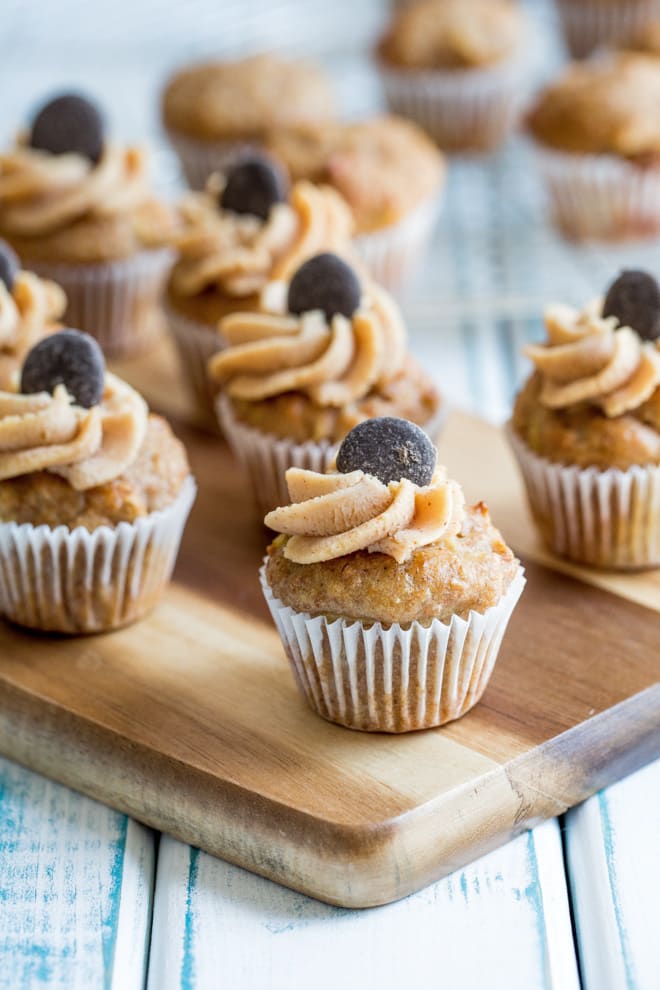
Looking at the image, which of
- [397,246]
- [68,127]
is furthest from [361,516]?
[397,246]

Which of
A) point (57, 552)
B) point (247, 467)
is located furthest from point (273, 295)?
point (57, 552)

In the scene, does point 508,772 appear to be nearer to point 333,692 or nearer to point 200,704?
point 333,692

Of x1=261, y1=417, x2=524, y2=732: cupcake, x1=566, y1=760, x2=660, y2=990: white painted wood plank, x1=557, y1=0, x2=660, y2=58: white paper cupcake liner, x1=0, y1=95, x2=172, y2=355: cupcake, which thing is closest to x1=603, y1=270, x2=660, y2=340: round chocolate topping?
x1=261, y1=417, x2=524, y2=732: cupcake

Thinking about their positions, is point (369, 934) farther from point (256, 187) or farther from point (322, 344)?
point (256, 187)

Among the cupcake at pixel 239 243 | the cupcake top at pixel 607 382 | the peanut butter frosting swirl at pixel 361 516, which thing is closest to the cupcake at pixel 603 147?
the cupcake at pixel 239 243

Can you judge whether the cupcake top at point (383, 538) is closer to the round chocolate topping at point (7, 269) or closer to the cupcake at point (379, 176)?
the round chocolate topping at point (7, 269)

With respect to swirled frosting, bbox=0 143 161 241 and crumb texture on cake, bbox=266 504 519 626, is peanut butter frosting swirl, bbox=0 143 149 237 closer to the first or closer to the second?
swirled frosting, bbox=0 143 161 241
